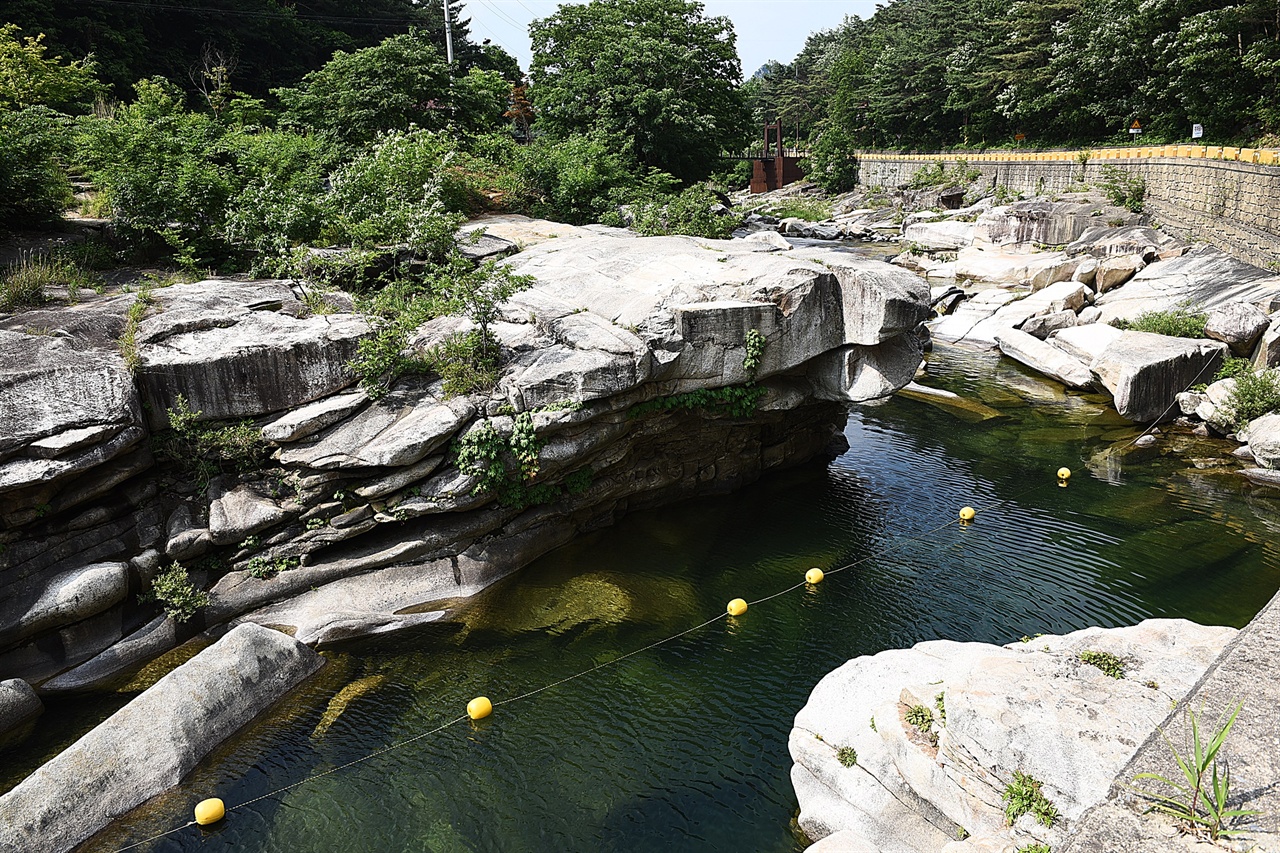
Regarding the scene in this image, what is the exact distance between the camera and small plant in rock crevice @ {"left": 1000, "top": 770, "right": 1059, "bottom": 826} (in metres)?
6.71

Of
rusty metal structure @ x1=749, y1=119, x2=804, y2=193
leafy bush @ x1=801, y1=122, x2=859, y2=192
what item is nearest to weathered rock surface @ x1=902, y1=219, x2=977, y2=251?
leafy bush @ x1=801, y1=122, x2=859, y2=192

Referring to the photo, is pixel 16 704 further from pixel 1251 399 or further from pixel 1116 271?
pixel 1116 271

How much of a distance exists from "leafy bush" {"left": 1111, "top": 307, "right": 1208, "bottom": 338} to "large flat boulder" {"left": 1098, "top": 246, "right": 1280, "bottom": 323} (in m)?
0.61

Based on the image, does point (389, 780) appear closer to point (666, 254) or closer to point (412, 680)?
point (412, 680)

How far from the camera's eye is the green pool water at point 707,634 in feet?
30.1

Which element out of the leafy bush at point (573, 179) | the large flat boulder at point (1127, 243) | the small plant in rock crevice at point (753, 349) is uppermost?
the leafy bush at point (573, 179)

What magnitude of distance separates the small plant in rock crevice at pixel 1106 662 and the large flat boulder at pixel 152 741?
971 centimetres

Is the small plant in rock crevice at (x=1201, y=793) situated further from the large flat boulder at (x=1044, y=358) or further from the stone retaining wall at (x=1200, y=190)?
the stone retaining wall at (x=1200, y=190)

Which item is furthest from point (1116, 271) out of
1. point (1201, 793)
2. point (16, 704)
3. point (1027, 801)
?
point (16, 704)

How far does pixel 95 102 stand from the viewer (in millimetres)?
24469

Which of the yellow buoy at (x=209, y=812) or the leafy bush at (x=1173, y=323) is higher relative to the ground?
the leafy bush at (x=1173, y=323)

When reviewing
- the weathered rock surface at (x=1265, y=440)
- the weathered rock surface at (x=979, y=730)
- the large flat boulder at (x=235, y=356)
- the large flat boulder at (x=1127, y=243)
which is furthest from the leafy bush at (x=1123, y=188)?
the large flat boulder at (x=235, y=356)

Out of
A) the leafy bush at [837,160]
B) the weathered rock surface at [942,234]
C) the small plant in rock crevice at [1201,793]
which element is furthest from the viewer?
the leafy bush at [837,160]

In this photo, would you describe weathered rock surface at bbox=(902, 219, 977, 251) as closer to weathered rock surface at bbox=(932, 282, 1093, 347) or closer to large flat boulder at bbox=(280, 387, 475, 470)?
weathered rock surface at bbox=(932, 282, 1093, 347)
